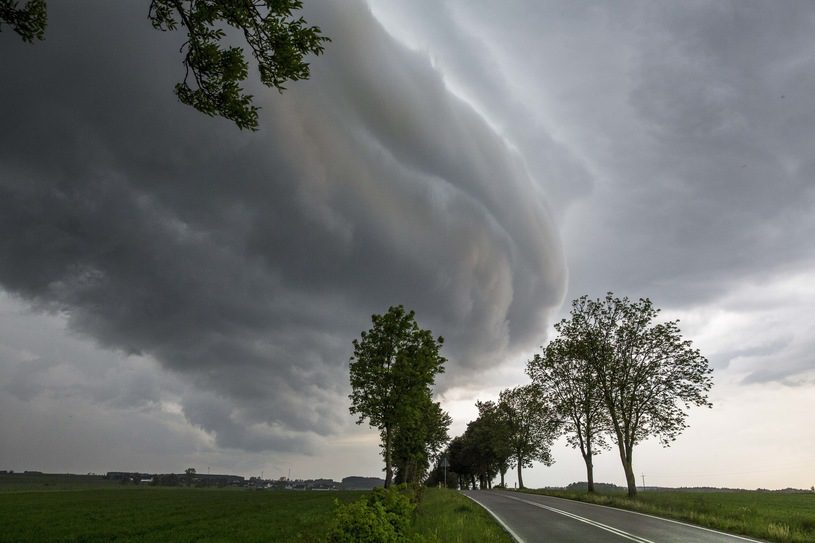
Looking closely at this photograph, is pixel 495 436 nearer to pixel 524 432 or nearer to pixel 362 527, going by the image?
pixel 524 432

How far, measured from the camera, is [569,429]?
4438 centimetres

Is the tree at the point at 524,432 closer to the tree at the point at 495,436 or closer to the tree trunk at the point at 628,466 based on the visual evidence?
the tree at the point at 495,436

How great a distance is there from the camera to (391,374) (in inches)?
1569

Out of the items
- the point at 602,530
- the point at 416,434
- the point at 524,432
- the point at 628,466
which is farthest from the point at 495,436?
the point at 602,530

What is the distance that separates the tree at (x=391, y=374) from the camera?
130 feet

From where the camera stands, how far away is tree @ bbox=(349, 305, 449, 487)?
39.7 m

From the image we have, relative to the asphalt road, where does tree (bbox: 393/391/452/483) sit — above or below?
above

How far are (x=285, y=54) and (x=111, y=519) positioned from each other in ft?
115

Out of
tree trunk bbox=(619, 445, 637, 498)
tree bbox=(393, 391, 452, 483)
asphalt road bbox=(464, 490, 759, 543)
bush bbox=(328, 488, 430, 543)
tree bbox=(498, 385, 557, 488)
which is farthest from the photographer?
tree bbox=(498, 385, 557, 488)

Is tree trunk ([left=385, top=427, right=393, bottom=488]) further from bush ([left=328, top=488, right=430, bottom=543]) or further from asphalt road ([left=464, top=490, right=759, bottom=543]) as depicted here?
bush ([left=328, top=488, right=430, bottom=543])

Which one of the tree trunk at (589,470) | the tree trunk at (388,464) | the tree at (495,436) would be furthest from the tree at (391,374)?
the tree at (495,436)

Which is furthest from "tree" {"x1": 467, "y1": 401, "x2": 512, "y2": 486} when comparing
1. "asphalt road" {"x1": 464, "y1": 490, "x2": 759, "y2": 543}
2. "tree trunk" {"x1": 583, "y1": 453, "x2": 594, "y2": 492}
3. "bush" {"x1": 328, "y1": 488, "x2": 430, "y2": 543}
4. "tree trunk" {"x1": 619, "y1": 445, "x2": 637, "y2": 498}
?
"bush" {"x1": 328, "y1": 488, "x2": 430, "y2": 543}

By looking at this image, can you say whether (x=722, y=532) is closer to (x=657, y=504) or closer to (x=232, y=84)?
(x=657, y=504)

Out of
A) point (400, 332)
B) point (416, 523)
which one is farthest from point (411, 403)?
point (416, 523)
